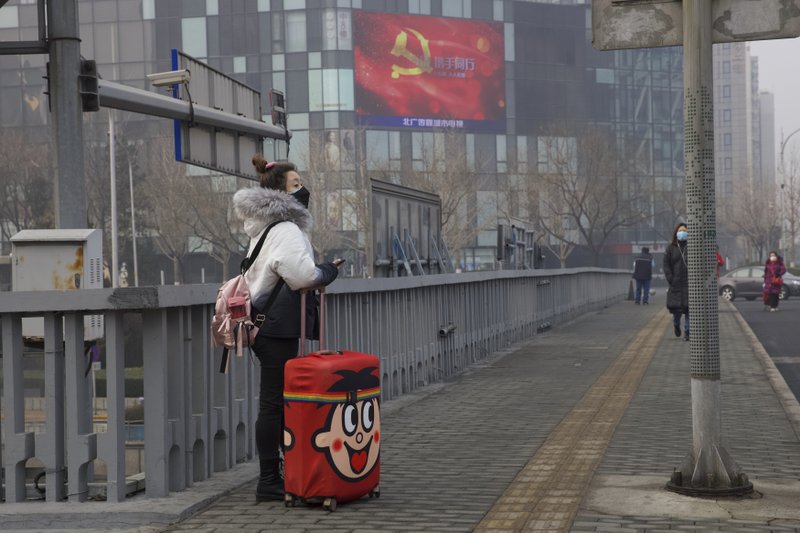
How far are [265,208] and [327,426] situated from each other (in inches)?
45.1

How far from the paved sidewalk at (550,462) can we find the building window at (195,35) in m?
67.5

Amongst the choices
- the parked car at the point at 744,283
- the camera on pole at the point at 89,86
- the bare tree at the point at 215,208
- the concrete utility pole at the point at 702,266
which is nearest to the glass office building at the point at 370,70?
the bare tree at the point at 215,208

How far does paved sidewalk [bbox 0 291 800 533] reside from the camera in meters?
5.82

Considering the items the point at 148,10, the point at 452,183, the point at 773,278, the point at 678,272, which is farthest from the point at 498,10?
the point at 678,272

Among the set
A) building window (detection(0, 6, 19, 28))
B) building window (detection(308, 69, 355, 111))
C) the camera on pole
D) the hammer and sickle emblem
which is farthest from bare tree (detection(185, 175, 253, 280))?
the camera on pole

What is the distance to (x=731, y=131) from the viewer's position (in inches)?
7490

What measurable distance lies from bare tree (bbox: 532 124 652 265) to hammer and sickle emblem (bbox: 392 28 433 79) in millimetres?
11460

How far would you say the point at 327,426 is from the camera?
596cm

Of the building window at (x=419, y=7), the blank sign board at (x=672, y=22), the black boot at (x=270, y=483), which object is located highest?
the building window at (x=419, y=7)

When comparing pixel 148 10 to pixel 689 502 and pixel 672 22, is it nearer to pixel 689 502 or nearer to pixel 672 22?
pixel 672 22

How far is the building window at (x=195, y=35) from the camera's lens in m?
78.6

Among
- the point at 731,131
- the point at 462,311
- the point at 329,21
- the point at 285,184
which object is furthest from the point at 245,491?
the point at 731,131

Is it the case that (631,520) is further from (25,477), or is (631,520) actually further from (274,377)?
(25,477)

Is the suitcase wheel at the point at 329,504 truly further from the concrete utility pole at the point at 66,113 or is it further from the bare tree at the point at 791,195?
the bare tree at the point at 791,195
